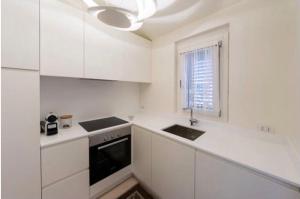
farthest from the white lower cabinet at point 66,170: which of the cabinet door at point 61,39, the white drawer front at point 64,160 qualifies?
the cabinet door at point 61,39

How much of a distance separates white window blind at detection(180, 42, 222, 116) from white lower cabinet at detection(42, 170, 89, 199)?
59.3 inches

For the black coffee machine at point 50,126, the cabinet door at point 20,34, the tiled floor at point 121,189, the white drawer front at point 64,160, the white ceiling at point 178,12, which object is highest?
the white ceiling at point 178,12

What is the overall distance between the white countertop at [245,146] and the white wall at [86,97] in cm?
36

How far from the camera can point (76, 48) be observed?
139cm

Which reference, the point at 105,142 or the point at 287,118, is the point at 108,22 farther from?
the point at 287,118

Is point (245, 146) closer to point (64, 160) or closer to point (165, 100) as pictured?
point (165, 100)

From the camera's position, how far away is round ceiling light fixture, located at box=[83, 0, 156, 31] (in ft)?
2.74

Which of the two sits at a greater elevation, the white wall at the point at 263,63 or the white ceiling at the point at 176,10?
the white ceiling at the point at 176,10

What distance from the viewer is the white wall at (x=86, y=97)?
156cm

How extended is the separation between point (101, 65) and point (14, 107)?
35.4 inches

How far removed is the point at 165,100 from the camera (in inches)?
82.3

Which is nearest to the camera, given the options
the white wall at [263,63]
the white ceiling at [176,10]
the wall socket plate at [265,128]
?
the white wall at [263,63]

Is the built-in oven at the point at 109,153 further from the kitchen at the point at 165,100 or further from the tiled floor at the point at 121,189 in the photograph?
the tiled floor at the point at 121,189

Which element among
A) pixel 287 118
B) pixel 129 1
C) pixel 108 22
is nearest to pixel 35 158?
pixel 108 22
